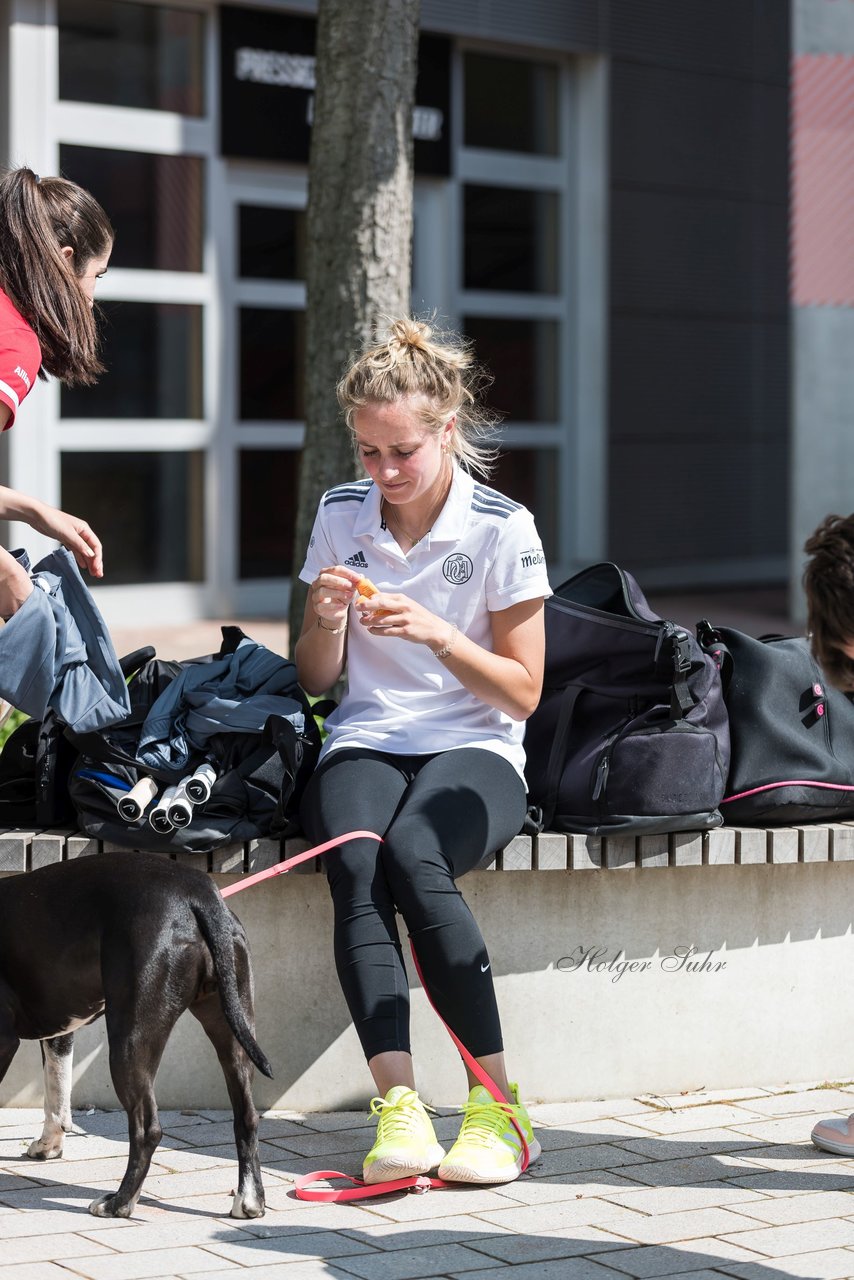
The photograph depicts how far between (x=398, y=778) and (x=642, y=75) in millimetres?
10390

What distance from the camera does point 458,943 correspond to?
3654mm

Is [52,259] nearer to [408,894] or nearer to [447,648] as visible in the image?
[447,648]

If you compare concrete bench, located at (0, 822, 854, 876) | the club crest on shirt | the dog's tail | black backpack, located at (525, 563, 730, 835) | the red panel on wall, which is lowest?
the dog's tail

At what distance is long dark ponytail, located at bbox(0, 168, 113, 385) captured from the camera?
12.5ft

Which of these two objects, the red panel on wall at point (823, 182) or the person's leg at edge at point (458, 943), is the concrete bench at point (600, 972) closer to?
the person's leg at edge at point (458, 943)

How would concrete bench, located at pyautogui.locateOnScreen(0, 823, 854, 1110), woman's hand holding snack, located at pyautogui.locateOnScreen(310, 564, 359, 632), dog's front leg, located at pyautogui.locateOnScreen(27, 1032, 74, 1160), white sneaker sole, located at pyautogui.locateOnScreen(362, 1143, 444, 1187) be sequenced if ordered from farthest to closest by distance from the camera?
concrete bench, located at pyautogui.locateOnScreen(0, 823, 854, 1110), woman's hand holding snack, located at pyautogui.locateOnScreen(310, 564, 359, 632), dog's front leg, located at pyautogui.locateOnScreen(27, 1032, 74, 1160), white sneaker sole, located at pyautogui.locateOnScreen(362, 1143, 444, 1187)

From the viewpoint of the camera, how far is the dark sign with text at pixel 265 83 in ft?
35.8

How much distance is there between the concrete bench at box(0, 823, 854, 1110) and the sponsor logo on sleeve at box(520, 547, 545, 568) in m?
0.61

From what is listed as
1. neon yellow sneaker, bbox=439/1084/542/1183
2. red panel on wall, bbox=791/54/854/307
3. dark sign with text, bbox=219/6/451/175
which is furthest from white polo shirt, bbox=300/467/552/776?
red panel on wall, bbox=791/54/854/307

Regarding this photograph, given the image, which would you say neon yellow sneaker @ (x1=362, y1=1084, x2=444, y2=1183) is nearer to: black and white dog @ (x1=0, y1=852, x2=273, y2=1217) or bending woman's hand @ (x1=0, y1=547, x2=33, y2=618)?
black and white dog @ (x1=0, y1=852, x2=273, y2=1217)

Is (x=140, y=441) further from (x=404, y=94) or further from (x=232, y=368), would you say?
(x=404, y=94)

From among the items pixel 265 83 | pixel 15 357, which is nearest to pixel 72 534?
pixel 15 357

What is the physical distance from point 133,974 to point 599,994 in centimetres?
132

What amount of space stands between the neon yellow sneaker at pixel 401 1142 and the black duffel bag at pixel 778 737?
3.67 feet
